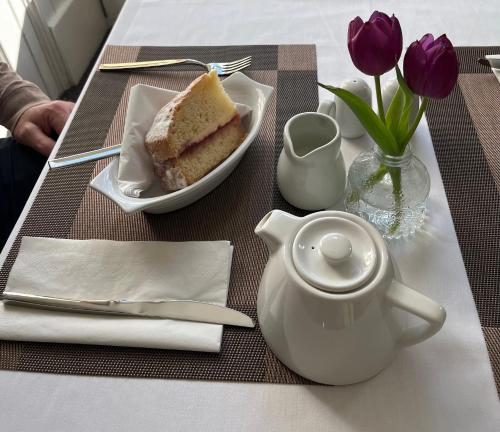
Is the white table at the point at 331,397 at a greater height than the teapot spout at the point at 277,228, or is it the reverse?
the teapot spout at the point at 277,228

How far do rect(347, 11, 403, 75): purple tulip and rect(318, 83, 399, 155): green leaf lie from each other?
3cm

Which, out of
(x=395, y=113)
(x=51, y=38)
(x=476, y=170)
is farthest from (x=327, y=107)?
(x=51, y=38)

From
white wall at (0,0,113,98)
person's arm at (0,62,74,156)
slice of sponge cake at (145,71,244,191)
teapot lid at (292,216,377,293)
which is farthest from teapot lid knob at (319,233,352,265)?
white wall at (0,0,113,98)

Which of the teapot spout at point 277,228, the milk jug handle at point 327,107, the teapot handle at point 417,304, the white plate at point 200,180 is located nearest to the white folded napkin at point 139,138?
the white plate at point 200,180

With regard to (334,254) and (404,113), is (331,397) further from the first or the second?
(404,113)

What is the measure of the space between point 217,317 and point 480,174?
41cm

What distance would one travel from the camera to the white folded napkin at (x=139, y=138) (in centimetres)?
57

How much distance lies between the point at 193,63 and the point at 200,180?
0.36m

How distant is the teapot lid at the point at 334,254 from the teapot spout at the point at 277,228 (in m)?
0.01

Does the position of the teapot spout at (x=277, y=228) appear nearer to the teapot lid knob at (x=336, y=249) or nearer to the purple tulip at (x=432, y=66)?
the teapot lid knob at (x=336, y=249)

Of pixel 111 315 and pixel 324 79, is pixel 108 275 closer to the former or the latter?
pixel 111 315

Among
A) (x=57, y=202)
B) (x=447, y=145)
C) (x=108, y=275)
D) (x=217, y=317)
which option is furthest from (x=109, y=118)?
(x=447, y=145)

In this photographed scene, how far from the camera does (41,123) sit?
86cm

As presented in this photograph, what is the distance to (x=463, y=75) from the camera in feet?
2.52
